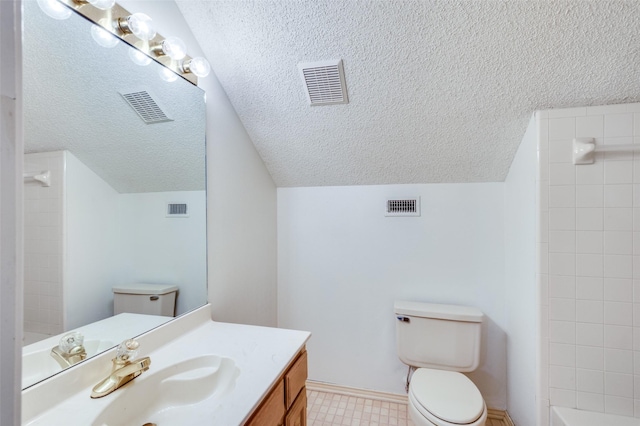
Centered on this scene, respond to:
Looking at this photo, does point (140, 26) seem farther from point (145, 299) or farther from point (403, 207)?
point (403, 207)

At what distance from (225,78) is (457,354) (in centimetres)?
205

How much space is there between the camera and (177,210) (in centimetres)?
126

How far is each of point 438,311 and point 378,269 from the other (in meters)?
0.46

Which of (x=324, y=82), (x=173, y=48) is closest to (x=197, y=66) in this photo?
(x=173, y=48)

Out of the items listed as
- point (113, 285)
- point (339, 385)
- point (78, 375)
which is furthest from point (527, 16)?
point (339, 385)

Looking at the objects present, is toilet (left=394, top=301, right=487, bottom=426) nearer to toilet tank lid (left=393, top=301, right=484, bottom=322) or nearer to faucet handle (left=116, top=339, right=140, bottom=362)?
toilet tank lid (left=393, top=301, right=484, bottom=322)

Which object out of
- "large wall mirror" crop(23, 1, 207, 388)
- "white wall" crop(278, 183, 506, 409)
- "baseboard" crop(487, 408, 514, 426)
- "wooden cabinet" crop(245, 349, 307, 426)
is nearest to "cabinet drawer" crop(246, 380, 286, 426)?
"wooden cabinet" crop(245, 349, 307, 426)

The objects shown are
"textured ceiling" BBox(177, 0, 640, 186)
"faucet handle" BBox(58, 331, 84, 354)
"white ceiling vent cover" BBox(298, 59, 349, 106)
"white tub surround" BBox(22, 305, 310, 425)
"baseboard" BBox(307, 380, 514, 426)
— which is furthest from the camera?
"baseboard" BBox(307, 380, 514, 426)

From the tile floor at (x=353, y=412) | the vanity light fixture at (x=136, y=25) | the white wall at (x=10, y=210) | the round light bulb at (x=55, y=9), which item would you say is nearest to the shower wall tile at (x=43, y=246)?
the round light bulb at (x=55, y=9)

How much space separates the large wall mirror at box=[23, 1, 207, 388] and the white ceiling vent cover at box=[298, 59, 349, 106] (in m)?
0.56

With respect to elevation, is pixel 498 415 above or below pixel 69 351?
below

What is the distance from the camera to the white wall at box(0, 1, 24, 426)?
0.90 feet

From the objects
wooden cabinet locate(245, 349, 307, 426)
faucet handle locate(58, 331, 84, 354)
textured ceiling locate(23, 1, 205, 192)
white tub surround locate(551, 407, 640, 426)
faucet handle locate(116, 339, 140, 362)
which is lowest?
white tub surround locate(551, 407, 640, 426)

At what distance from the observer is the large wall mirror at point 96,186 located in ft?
2.53
